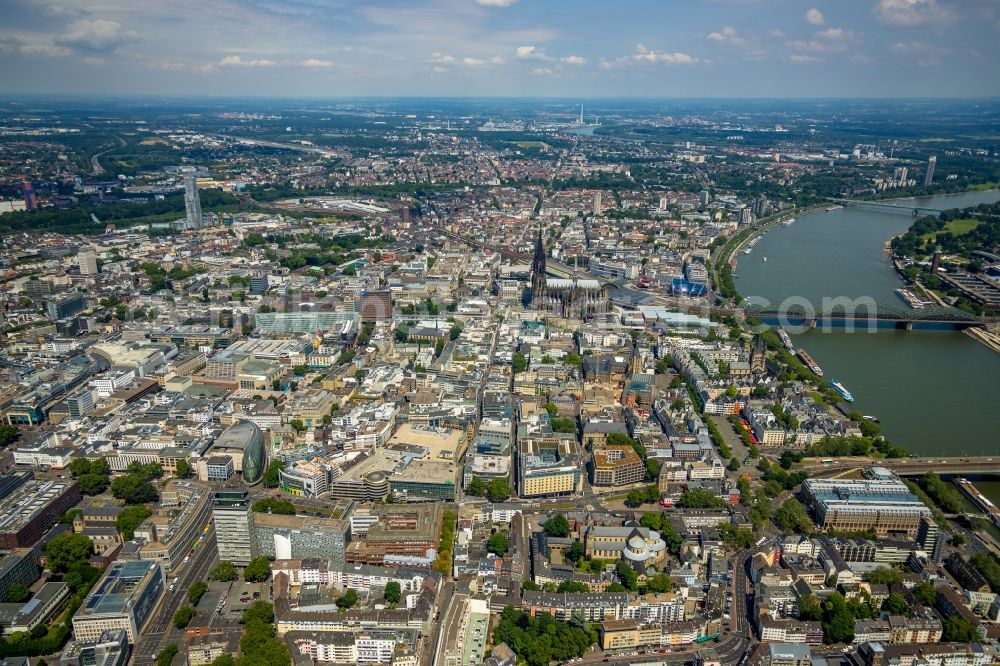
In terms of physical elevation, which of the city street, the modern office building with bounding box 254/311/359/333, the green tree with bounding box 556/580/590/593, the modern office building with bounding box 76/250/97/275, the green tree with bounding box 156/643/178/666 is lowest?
the city street

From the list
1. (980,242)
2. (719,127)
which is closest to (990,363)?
(980,242)

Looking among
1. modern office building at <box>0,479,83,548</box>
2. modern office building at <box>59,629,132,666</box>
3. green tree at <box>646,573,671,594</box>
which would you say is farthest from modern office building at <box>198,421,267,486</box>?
green tree at <box>646,573,671,594</box>

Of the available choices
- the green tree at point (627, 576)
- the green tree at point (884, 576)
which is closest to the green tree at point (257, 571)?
the green tree at point (627, 576)

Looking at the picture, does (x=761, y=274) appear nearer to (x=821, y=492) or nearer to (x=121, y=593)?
(x=821, y=492)

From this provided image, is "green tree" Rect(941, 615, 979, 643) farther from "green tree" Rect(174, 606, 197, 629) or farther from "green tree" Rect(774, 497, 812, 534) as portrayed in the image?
"green tree" Rect(174, 606, 197, 629)

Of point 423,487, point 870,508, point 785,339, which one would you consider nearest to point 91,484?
point 423,487
